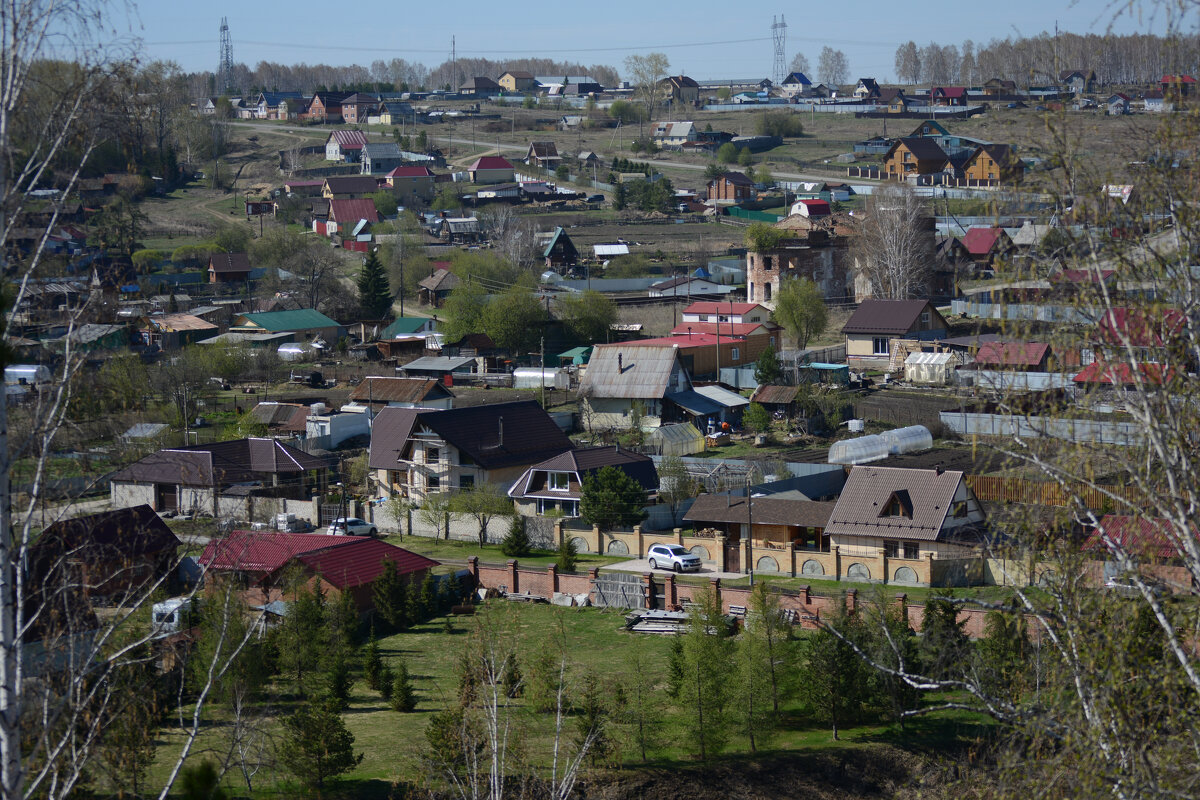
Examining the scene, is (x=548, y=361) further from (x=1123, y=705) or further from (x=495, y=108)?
(x=495, y=108)

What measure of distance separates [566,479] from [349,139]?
71066 millimetres

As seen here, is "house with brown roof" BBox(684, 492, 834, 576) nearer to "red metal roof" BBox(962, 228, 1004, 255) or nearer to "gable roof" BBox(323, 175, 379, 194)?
"red metal roof" BBox(962, 228, 1004, 255)

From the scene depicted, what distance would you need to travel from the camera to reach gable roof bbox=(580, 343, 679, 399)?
4022 cm

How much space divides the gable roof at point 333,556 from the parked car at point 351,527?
3.17 metres

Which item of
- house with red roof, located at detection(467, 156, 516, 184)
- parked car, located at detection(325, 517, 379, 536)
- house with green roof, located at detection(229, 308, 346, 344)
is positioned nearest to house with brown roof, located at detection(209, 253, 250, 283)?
house with green roof, located at detection(229, 308, 346, 344)

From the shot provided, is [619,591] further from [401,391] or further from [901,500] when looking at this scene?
[401,391]

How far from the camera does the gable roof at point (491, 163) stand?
91.1 metres

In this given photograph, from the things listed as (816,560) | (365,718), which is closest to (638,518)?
(816,560)

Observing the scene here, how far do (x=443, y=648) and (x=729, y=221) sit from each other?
194 ft

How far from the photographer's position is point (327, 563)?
24.7 metres

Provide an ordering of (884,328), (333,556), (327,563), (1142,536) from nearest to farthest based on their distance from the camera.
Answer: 1. (1142,536)
2. (327,563)
3. (333,556)
4. (884,328)

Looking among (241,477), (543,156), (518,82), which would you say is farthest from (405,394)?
(518,82)

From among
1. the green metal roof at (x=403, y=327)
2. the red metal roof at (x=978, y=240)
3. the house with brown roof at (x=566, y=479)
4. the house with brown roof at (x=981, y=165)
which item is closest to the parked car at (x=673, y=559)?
the house with brown roof at (x=566, y=479)

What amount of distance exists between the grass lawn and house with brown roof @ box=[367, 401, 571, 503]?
9387 millimetres
